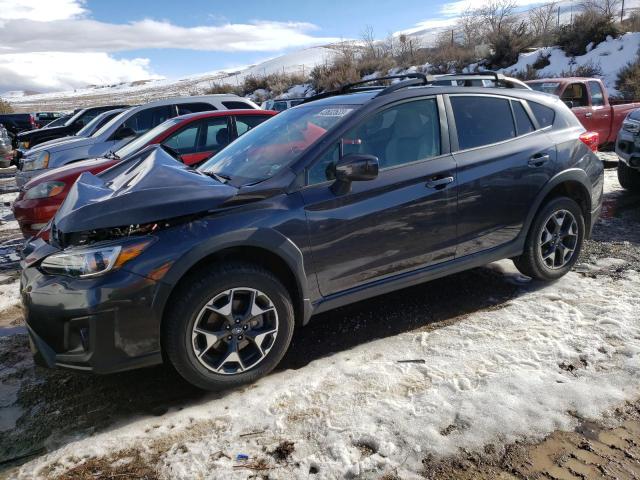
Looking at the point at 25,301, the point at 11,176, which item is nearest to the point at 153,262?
the point at 25,301

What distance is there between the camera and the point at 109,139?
27.1 feet

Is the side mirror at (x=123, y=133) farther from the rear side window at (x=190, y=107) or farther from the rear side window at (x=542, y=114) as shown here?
the rear side window at (x=542, y=114)

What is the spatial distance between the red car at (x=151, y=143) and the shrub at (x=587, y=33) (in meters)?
21.3

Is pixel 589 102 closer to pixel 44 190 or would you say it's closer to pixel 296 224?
pixel 296 224

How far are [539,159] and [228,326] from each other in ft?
8.98

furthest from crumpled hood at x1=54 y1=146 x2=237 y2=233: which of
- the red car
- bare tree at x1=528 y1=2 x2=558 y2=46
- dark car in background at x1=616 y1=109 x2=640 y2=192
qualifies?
bare tree at x1=528 y1=2 x2=558 y2=46

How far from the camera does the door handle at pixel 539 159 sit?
4.02m

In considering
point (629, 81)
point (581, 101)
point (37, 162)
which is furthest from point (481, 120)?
point (629, 81)

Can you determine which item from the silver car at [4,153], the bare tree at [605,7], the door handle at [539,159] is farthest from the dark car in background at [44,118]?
the bare tree at [605,7]

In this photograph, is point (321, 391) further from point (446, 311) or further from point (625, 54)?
point (625, 54)

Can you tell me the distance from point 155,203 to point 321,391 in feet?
4.65

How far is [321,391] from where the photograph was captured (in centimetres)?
298

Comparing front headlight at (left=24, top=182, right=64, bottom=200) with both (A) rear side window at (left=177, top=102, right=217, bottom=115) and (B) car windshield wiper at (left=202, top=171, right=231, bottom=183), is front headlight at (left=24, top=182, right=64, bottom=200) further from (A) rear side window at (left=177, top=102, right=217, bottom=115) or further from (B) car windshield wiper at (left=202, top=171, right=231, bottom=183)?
(A) rear side window at (left=177, top=102, right=217, bottom=115)

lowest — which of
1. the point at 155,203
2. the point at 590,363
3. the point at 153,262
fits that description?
the point at 590,363
